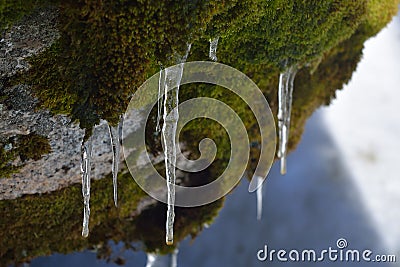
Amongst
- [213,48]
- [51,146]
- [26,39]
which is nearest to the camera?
[26,39]

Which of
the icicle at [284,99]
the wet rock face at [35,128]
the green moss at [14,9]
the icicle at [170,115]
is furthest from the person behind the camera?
the icicle at [284,99]

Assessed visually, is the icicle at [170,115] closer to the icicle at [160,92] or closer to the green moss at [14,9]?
the icicle at [160,92]

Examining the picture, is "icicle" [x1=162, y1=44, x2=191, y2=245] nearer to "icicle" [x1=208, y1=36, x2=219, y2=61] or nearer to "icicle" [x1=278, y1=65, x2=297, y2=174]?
"icicle" [x1=208, y1=36, x2=219, y2=61]

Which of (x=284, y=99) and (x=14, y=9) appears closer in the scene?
(x=14, y=9)

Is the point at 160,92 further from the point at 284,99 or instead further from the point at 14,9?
the point at 284,99

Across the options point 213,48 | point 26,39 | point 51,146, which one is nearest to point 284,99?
point 213,48

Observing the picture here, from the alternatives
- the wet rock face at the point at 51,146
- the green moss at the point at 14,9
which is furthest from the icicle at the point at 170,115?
the green moss at the point at 14,9

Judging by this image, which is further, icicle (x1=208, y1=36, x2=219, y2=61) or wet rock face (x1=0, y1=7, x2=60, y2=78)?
icicle (x1=208, y1=36, x2=219, y2=61)

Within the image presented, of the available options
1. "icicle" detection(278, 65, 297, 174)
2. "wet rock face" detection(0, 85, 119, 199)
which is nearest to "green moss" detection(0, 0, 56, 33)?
"wet rock face" detection(0, 85, 119, 199)

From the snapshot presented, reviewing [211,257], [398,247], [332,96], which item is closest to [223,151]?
[332,96]
